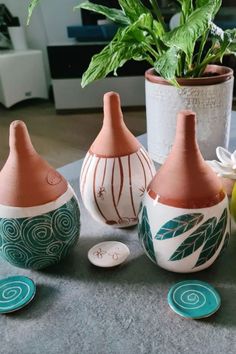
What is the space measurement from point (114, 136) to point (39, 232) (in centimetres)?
16

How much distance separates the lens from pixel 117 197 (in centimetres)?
47

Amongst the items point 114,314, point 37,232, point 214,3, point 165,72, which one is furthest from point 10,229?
point 214,3

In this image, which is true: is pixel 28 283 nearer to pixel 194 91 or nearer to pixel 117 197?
pixel 117 197

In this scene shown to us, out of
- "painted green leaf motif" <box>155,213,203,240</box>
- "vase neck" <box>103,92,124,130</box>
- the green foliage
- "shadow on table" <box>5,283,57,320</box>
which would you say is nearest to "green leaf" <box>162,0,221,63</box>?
the green foliage

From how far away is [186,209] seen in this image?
368mm

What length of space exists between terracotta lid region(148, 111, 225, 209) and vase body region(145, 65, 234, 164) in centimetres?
25

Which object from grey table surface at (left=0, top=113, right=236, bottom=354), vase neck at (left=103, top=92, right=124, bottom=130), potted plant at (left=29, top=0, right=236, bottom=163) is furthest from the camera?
potted plant at (left=29, top=0, right=236, bottom=163)

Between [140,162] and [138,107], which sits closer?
[140,162]

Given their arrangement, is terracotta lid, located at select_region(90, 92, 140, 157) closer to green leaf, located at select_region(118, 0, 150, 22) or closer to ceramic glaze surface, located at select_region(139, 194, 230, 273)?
ceramic glaze surface, located at select_region(139, 194, 230, 273)

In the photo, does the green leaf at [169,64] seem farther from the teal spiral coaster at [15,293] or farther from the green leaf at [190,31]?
the teal spiral coaster at [15,293]

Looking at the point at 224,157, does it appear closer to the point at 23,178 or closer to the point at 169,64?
the point at 169,64

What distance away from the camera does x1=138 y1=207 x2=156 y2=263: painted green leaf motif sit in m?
0.39

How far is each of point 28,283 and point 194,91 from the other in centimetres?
41

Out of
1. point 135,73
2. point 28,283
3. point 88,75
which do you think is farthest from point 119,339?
point 135,73
